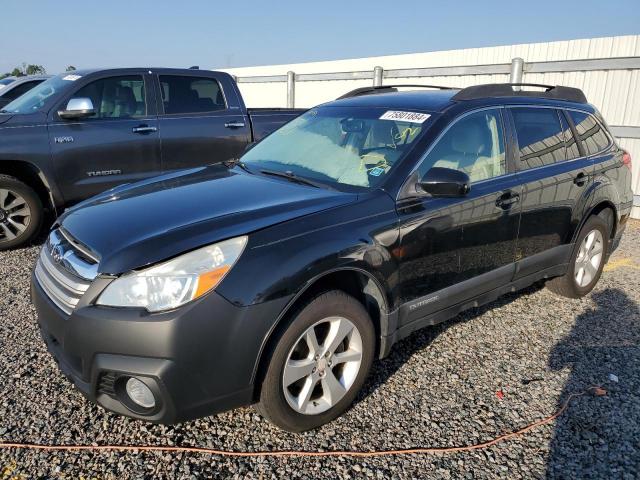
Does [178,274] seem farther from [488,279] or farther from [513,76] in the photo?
[513,76]

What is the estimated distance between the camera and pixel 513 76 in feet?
28.3

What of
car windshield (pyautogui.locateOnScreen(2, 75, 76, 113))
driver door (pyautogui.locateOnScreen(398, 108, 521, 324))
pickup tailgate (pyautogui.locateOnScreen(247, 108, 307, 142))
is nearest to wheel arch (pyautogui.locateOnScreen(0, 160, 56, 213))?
car windshield (pyautogui.locateOnScreen(2, 75, 76, 113))

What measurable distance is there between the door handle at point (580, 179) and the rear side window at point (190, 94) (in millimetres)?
4218

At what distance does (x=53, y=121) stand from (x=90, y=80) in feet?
2.12

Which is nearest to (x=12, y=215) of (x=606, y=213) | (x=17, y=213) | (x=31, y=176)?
(x=17, y=213)

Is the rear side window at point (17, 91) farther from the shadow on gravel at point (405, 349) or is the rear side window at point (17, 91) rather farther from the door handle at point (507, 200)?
the door handle at point (507, 200)

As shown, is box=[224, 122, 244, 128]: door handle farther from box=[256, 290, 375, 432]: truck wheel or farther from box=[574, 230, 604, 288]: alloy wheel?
box=[256, 290, 375, 432]: truck wheel

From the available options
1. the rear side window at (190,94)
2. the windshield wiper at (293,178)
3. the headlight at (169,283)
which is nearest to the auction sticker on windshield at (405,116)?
the windshield wiper at (293,178)

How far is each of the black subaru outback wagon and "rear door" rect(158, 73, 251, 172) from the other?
2.45 meters

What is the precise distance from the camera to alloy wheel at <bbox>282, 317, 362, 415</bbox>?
2480 mm

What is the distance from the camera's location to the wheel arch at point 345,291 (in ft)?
7.64

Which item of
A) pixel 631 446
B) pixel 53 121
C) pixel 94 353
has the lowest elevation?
pixel 631 446

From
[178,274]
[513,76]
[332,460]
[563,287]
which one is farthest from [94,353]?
[513,76]

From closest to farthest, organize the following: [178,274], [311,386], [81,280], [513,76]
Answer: [178,274], [81,280], [311,386], [513,76]
